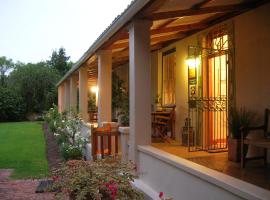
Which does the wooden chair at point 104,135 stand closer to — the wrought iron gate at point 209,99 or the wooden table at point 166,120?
the wrought iron gate at point 209,99

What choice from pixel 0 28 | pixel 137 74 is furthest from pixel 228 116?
pixel 0 28

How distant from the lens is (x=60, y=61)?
47.6m

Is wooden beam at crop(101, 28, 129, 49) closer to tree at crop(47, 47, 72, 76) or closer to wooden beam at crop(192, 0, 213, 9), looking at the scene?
wooden beam at crop(192, 0, 213, 9)

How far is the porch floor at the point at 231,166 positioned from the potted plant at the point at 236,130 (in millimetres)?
169

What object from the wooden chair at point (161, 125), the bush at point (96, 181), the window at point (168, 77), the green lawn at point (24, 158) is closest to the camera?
the bush at point (96, 181)

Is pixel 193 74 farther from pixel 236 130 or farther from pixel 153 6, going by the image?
pixel 153 6

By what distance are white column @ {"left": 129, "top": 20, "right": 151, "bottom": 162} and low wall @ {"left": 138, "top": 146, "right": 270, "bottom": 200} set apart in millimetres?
239

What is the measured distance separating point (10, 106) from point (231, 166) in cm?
2957

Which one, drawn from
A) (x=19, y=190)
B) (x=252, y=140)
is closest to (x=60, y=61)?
(x=19, y=190)

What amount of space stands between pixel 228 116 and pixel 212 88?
1.15 m

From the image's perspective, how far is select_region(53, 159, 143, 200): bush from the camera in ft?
11.5

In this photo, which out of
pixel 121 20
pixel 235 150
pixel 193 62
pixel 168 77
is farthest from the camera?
pixel 168 77

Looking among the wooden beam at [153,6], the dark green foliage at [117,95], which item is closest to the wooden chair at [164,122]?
the dark green foliage at [117,95]

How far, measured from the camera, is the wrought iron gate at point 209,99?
828 cm
